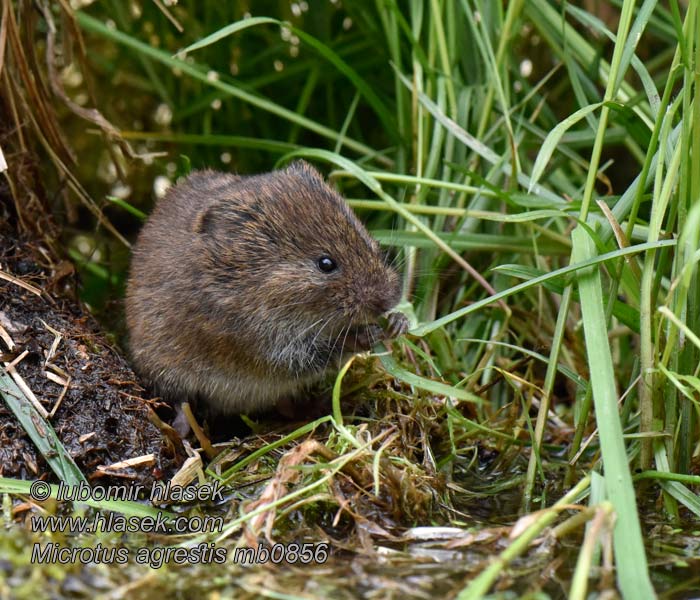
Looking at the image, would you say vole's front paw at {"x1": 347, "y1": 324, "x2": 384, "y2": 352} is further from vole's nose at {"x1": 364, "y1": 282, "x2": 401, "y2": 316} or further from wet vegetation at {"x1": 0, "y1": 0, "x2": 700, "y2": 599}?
vole's nose at {"x1": 364, "y1": 282, "x2": 401, "y2": 316}

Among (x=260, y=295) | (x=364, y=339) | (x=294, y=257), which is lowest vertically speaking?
(x=364, y=339)

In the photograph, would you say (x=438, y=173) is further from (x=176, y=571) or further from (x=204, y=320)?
(x=176, y=571)

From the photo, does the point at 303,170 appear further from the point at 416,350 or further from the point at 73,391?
the point at 73,391

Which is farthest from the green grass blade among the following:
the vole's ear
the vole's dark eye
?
the vole's ear

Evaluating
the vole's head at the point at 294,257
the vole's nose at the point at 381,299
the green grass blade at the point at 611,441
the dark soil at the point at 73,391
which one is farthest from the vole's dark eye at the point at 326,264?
the green grass blade at the point at 611,441

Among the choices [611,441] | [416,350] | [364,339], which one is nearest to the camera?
[611,441]

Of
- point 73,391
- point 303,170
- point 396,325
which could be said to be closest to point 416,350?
point 396,325

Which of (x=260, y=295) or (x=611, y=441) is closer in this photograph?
(x=611, y=441)

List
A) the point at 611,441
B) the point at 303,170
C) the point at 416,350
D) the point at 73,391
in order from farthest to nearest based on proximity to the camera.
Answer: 1. the point at 303,170
2. the point at 416,350
3. the point at 73,391
4. the point at 611,441

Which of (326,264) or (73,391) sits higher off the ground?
(326,264)
